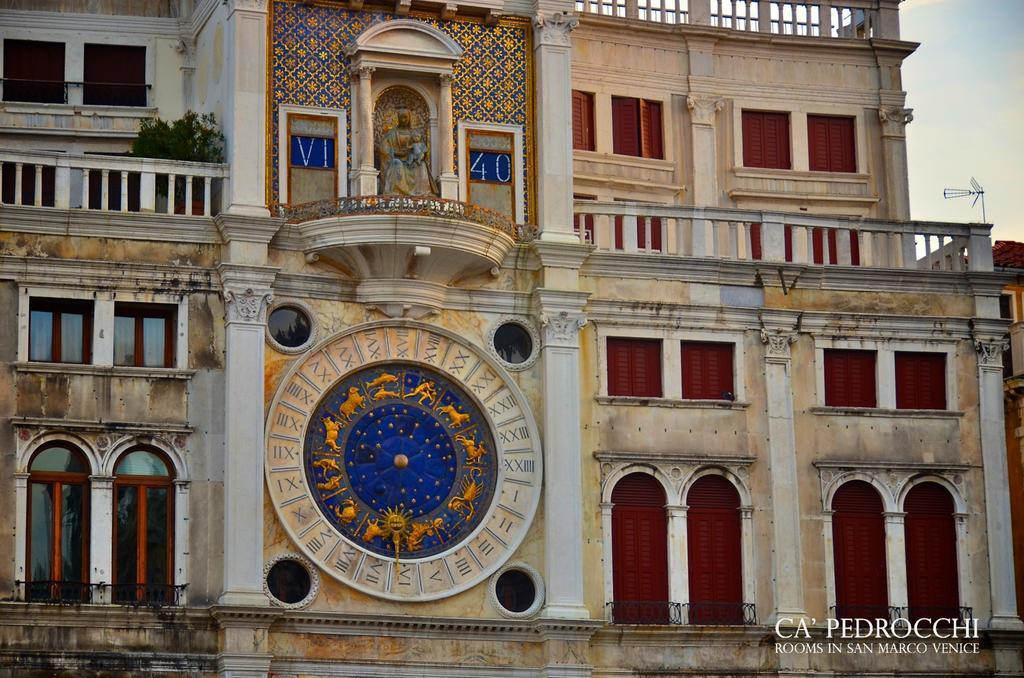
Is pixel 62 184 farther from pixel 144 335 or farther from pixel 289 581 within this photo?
pixel 289 581

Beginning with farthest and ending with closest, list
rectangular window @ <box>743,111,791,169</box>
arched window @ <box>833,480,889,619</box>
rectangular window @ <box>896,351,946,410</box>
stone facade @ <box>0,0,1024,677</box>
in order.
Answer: rectangular window @ <box>743,111,791,169</box>, rectangular window @ <box>896,351,946,410</box>, arched window @ <box>833,480,889,619</box>, stone facade @ <box>0,0,1024,677</box>

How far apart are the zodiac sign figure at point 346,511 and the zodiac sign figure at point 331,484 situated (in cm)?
27

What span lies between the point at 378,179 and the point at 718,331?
6022mm

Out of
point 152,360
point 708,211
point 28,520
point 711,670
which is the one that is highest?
point 708,211

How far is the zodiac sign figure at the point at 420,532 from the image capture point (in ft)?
125

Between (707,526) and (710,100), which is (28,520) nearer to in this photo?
(707,526)

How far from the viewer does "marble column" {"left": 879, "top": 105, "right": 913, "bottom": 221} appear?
4550cm

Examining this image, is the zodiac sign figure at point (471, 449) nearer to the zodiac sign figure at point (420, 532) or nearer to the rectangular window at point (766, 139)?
the zodiac sign figure at point (420, 532)

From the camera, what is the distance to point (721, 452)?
4028 cm

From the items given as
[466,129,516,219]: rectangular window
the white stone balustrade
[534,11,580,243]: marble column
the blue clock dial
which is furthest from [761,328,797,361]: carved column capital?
the white stone balustrade

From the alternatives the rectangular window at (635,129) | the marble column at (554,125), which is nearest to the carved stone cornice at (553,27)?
the marble column at (554,125)

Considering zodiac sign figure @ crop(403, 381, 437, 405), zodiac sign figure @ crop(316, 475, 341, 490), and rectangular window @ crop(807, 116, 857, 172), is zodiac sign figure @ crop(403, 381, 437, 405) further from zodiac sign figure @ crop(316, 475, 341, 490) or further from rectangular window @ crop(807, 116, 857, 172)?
rectangular window @ crop(807, 116, 857, 172)

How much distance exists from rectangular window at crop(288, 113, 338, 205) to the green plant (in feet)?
3.64

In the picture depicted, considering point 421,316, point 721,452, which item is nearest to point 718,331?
point 721,452
